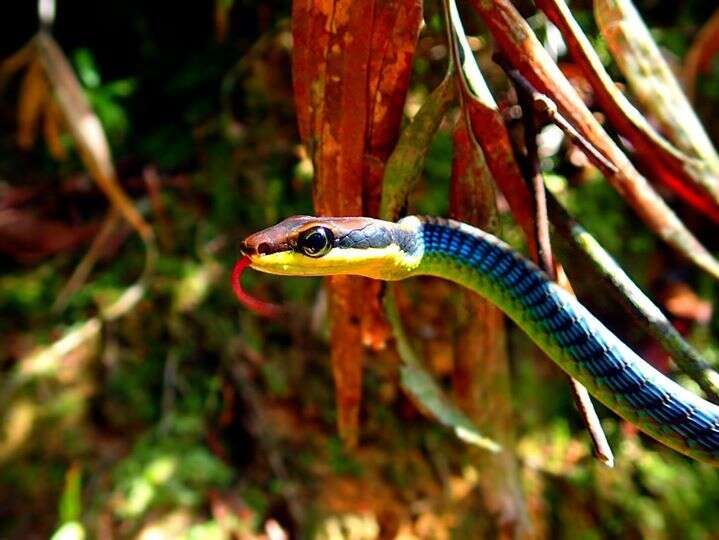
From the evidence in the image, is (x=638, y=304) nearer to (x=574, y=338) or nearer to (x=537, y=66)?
(x=574, y=338)

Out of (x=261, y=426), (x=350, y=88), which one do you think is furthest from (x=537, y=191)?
(x=261, y=426)

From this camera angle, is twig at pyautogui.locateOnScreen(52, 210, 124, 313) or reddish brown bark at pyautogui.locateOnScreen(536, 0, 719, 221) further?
twig at pyautogui.locateOnScreen(52, 210, 124, 313)

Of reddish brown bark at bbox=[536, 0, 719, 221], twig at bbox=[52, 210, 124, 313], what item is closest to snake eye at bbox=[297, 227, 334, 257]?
reddish brown bark at bbox=[536, 0, 719, 221]

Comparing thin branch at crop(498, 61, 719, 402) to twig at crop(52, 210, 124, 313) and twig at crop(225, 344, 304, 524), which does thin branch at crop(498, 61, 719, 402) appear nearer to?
twig at crop(225, 344, 304, 524)

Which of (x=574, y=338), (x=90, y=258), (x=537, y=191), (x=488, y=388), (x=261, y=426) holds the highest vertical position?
(x=537, y=191)

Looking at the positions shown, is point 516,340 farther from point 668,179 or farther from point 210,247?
point 210,247

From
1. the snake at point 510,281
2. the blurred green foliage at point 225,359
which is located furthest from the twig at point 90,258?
the snake at point 510,281

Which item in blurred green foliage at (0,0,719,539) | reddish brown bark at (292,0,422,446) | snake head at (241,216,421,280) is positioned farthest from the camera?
blurred green foliage at (0,0,719,539)
